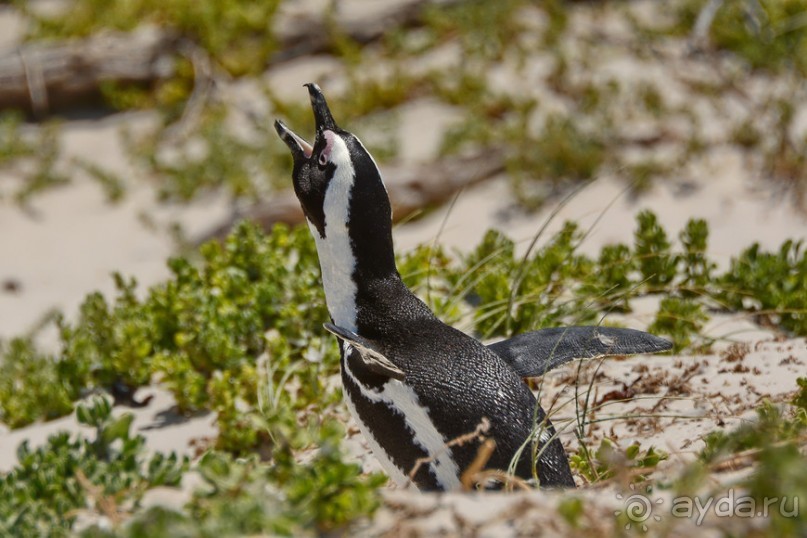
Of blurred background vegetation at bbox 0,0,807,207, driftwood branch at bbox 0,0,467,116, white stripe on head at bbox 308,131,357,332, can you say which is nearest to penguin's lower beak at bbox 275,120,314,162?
white stripe on head at bbox 308,131,357,332

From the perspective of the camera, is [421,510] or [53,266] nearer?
[421,510]

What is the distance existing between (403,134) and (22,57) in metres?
2.92

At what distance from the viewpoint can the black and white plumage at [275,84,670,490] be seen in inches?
97.0

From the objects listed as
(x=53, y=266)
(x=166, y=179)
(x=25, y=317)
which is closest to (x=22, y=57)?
(x=166, y=179)

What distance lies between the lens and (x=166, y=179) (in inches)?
272

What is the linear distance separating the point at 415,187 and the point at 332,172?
344 cm

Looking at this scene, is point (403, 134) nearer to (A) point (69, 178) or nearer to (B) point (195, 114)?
(B) point (195, 114)

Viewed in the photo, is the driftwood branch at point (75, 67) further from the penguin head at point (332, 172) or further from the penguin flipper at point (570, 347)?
the penguin flipper at point (570, 347)

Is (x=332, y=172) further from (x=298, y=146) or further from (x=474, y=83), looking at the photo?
(x=474, y=83)

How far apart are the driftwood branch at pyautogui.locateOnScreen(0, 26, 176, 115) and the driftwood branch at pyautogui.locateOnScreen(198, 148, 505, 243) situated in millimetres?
2248

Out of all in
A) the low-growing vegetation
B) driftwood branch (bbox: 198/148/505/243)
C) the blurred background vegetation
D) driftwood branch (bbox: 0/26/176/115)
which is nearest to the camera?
the low-growing vegetation

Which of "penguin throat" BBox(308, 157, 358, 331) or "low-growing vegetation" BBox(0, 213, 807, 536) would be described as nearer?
"penguin throat" BBox(308, 157, 358, 331)

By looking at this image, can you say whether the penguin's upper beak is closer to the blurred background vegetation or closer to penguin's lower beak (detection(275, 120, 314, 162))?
penguin's lower beak (detection(275, 120, 314, 162))

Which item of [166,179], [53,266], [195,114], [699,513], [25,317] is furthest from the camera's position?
[195,114]
